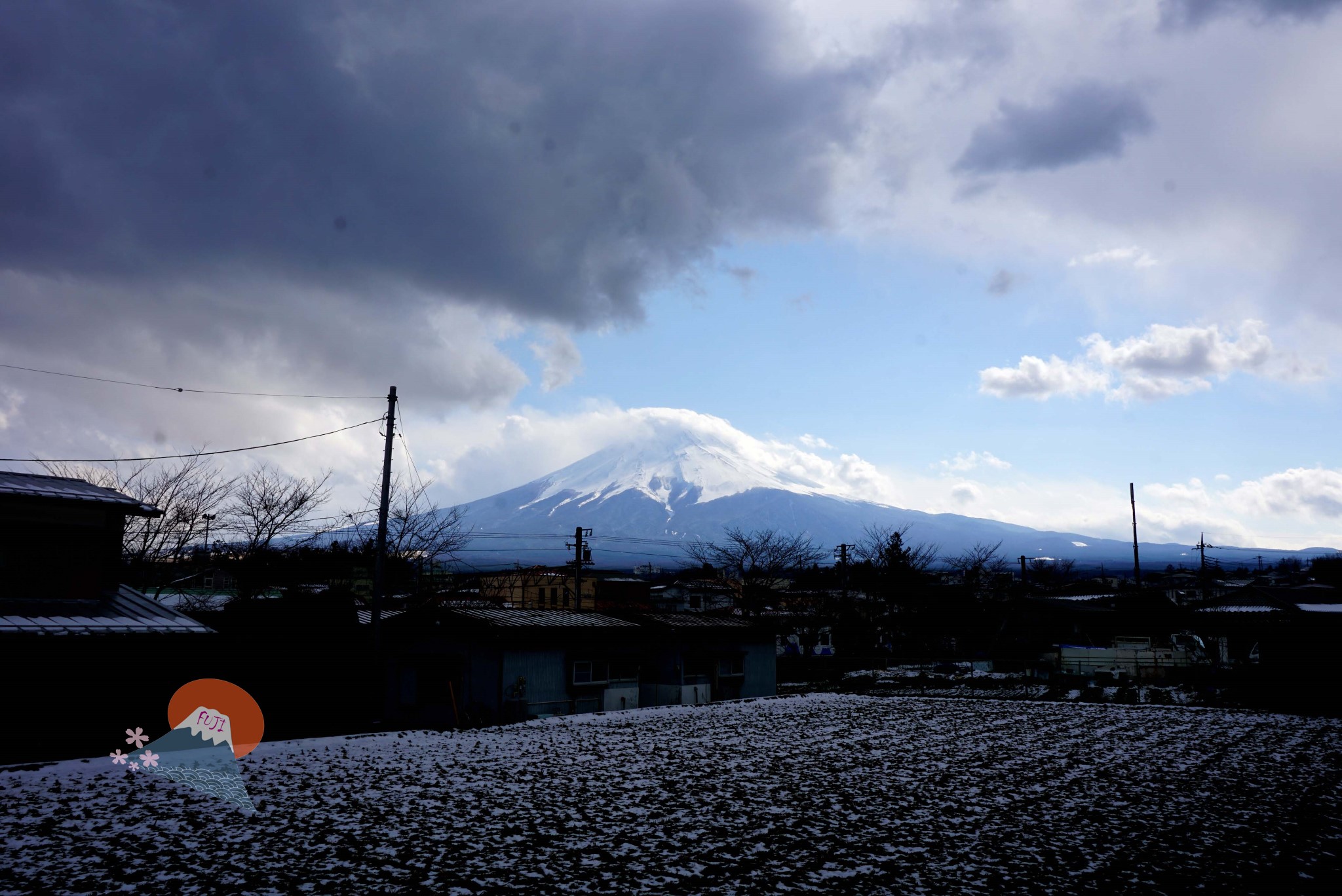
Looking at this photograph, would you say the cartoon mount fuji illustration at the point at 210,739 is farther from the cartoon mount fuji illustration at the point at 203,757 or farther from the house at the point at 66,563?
the house at the point at 66,563

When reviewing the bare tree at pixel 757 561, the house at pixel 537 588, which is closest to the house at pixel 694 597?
the bare tree at pixel 757 561

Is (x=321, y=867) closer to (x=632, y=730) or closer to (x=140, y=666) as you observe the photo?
(x=140, y=666)

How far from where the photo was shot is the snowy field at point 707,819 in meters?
9.37

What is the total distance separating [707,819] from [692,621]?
75.2 feet

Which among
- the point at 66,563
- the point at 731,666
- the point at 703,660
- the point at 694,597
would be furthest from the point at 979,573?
the point at 66,563

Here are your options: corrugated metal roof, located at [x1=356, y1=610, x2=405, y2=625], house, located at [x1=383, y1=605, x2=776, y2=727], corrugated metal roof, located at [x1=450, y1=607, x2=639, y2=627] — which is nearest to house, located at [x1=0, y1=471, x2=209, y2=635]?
corrugated metal roof, located at [x1=356, y1=610, x2=405, y2=625]

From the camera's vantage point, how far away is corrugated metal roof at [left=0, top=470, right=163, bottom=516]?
696 inches

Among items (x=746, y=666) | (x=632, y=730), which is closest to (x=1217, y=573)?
(x=746, y=666)

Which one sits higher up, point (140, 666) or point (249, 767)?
point (140, 666)

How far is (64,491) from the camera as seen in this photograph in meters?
18.7

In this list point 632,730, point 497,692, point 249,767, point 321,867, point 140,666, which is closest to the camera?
point 321,867

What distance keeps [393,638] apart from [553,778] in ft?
48.2

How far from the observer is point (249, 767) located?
16.8m

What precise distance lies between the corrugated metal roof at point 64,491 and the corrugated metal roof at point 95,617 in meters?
2.18
